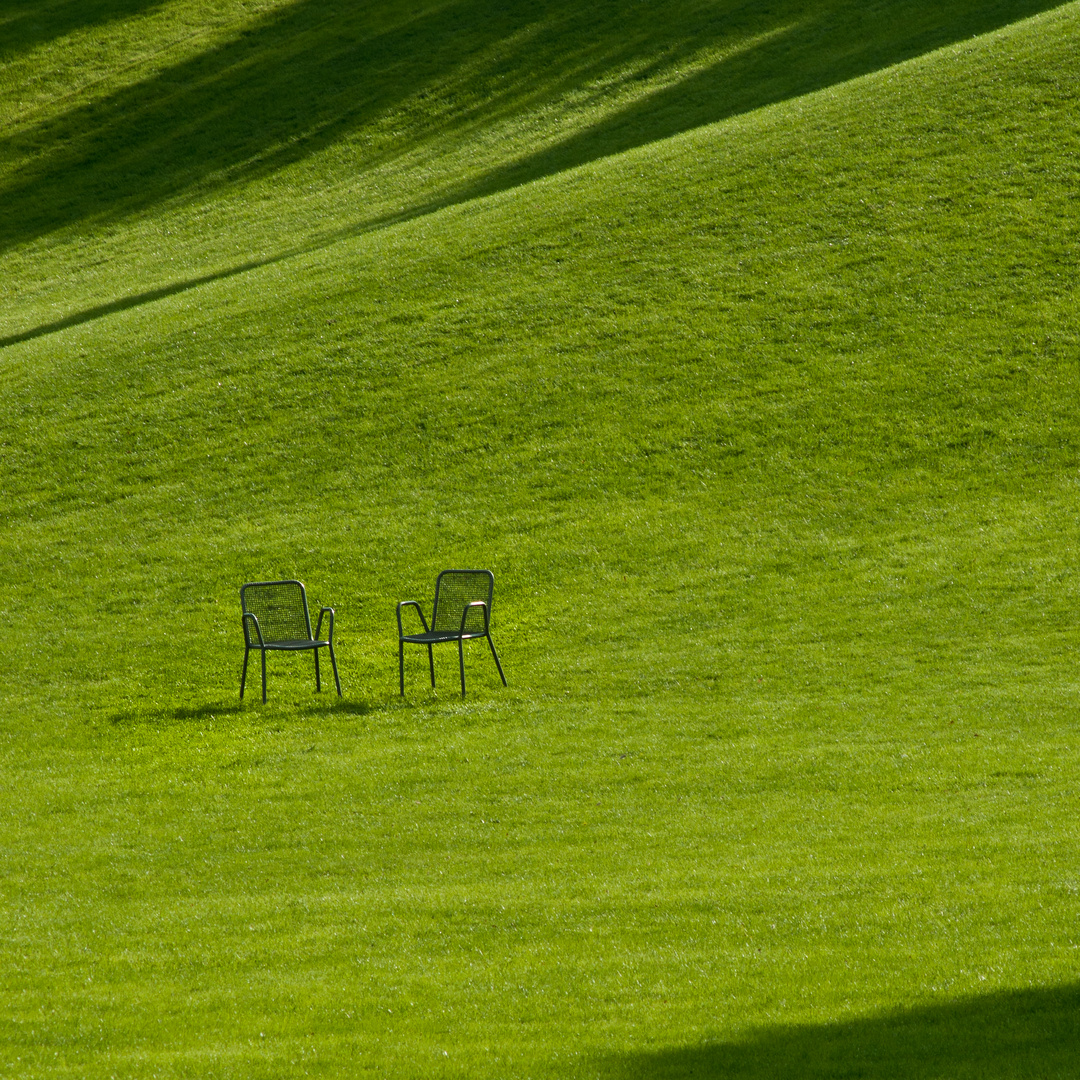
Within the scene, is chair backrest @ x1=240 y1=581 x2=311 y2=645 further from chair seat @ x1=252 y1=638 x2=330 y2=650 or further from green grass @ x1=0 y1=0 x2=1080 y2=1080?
green grass @ x1=0 y1=0 x2=1080 y2=1080

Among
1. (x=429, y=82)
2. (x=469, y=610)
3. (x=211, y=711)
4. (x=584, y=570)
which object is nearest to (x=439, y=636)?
(x=469, y=610)

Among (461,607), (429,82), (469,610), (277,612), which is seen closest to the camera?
(469,610)

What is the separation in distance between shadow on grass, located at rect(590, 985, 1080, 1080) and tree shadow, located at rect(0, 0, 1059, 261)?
4017 centimetres

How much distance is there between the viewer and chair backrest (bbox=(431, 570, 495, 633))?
692 inches

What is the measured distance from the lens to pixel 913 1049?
733 cm

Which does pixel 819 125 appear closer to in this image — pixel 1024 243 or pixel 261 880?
pixel 1024 243

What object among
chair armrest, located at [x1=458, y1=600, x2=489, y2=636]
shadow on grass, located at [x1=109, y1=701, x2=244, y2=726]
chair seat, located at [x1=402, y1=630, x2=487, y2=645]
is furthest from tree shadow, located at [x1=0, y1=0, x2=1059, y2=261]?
chair seat, located at [x1=402, y1=630, x2=487, y2=645]

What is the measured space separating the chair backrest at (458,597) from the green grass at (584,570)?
95cm

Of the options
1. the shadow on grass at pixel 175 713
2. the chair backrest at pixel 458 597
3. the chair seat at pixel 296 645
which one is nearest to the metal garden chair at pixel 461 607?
the chair backrest at pixel 458 597

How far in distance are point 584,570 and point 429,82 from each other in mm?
40979

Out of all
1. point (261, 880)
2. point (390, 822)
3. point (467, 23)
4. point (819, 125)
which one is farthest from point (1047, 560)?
point (467, 23)

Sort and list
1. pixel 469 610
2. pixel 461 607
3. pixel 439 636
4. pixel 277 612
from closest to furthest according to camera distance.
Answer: pixel 439 636 → pixel 469 610 → pixel 277 612 → pixel 461 607

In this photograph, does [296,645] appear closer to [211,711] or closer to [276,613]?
[276,613]

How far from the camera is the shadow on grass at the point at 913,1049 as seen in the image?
7.06 m
